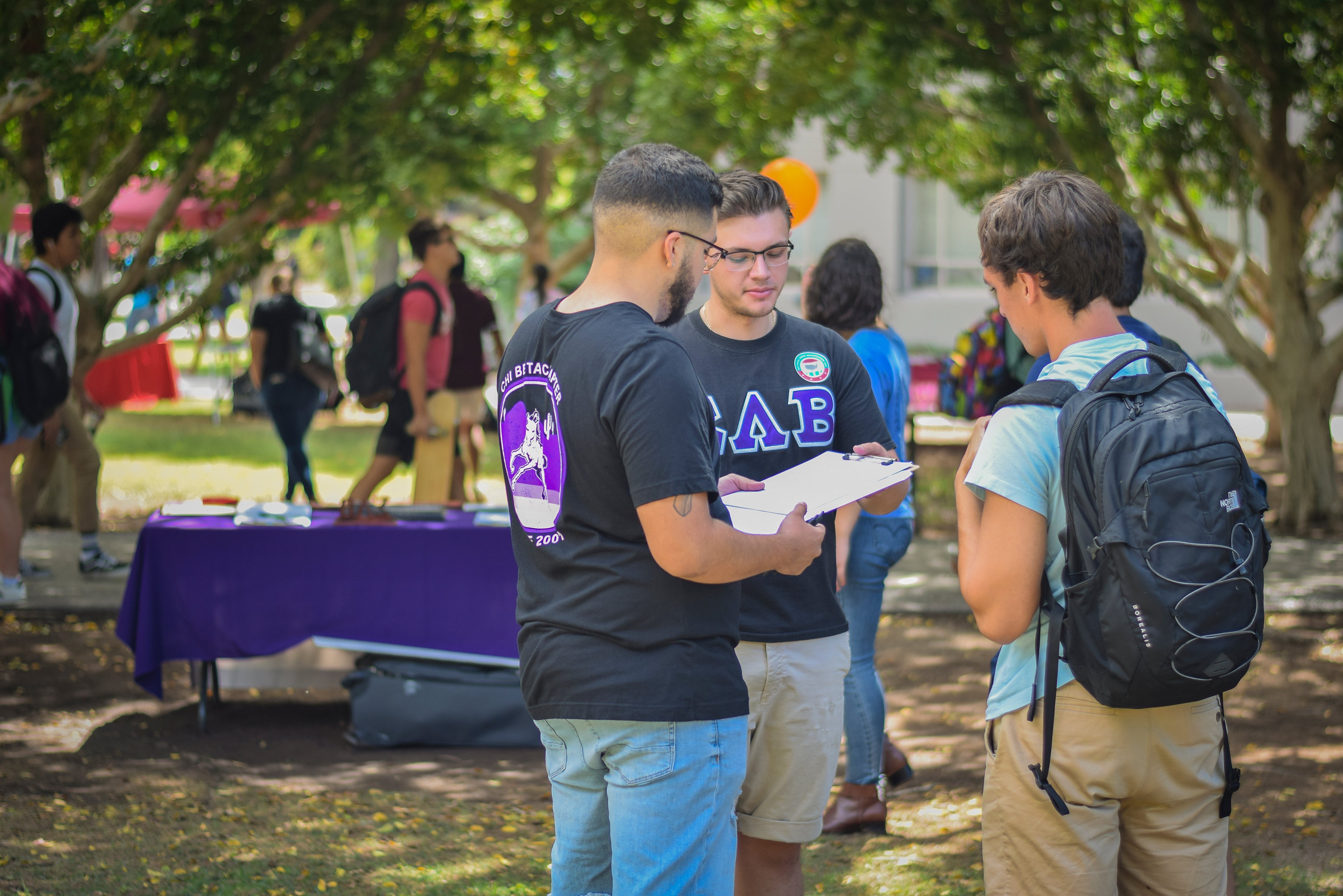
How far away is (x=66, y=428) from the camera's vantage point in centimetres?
762

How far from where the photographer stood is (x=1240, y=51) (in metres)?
9.16

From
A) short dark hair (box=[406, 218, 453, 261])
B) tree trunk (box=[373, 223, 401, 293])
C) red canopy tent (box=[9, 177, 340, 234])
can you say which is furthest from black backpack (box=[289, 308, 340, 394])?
tree trunk (box=[373, 223, 401, 293])

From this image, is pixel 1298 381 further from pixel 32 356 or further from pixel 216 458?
pixel 216 458

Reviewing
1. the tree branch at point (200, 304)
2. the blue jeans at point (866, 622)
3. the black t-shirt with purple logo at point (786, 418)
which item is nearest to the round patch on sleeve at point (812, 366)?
the black t-shirt with purple logo at point (786, 418)

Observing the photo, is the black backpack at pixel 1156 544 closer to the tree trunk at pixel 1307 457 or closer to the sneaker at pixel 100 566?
the sneaker at pixel 100 566

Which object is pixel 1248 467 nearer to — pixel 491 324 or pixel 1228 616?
pixel 1228 616

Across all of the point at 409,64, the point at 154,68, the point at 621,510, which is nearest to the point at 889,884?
the point at 621,510

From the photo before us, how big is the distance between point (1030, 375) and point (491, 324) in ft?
20.6

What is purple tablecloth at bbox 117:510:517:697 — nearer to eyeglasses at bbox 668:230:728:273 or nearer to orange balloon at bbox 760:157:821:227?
eyeglasses at bbox 668:230:728:273

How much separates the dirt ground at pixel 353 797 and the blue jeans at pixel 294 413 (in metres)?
3.03

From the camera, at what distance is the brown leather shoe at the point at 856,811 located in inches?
166

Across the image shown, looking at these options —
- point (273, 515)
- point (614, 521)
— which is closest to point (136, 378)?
point (273, 515)

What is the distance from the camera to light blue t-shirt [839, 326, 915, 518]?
13.2 feet

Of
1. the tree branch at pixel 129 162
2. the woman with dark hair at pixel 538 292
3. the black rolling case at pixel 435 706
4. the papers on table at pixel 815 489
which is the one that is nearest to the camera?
the papers on table at pixel 815 489
